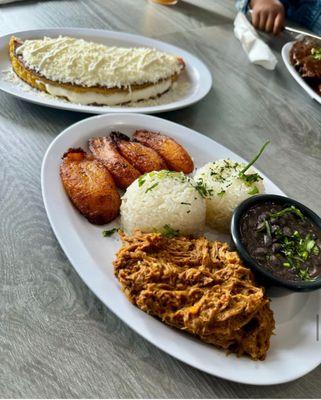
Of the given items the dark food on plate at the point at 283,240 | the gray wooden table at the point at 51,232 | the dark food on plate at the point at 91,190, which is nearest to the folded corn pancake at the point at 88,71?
the gray wooden table at the point at 51,232

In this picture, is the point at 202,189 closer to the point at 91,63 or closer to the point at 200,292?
the point at 200,292

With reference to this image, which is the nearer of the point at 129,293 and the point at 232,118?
the point at 129,293

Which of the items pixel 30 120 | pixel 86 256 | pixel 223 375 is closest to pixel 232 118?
pixel 30 120

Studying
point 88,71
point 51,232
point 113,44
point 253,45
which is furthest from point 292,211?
point 253,45

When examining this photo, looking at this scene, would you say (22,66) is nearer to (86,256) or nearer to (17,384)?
(86,256)

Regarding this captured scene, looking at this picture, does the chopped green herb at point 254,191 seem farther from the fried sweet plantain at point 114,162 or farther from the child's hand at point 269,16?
the child's hand at point 269,16

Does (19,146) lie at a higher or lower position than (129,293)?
lower

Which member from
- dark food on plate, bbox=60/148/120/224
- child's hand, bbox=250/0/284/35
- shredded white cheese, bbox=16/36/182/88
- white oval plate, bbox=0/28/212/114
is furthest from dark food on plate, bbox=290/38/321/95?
dark food on plate, bbox=60/148/120/224
